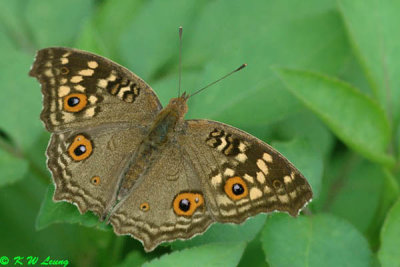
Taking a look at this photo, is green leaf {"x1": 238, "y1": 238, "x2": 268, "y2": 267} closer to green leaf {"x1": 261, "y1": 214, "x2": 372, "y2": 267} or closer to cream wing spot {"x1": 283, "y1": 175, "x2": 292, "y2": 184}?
green leaf {"x1": 261, "y1": 214, "x2": 372, "y2": 267}

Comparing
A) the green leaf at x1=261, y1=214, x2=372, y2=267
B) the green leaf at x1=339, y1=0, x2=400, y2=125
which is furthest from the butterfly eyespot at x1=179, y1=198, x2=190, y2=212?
the green leaf at x1=339, y1=0, x2=400, y2=125

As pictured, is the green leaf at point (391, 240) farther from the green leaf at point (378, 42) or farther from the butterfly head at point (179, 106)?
the butterfly head at point (179, 106)

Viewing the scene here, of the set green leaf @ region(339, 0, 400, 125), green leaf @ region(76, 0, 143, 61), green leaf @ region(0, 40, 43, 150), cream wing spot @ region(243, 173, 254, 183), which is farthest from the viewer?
green leaf @ region(76, 0, 143, 61)

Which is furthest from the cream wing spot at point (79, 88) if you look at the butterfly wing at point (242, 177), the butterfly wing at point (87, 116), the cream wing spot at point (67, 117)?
the butterfly wing at point (242, 177)

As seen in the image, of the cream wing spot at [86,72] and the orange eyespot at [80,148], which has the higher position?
the cream wing spot at [86,72]

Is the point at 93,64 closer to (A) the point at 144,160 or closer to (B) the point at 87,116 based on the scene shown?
(B) the point at 87,116

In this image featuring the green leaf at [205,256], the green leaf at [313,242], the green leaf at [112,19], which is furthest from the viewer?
the green leaf at [112,19]
